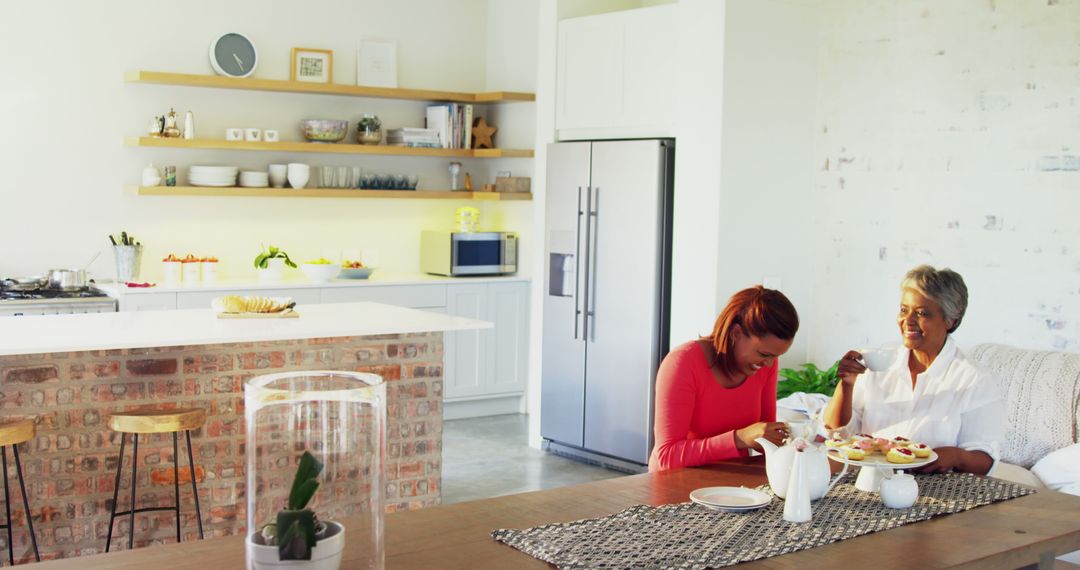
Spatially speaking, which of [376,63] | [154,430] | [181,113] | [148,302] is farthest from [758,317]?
[376,63]

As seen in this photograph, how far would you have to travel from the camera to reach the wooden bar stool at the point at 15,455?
11.8ft

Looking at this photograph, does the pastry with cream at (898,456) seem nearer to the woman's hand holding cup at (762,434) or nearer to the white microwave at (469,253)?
the woman's hand holding cup at (762,434)

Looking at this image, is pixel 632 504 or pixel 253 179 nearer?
pixel 632 504

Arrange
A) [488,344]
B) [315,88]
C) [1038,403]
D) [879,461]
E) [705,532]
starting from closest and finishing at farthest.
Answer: [705,532] → [879,461] → [1038,403] → [315,88] → [488,344]

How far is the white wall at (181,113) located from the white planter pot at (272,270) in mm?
295

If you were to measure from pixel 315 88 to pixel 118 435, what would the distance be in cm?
334

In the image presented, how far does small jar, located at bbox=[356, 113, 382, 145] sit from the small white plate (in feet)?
16.2

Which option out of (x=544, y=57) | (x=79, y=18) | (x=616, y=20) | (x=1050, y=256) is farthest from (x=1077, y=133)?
(x=79, y=18)

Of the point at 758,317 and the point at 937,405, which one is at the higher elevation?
the point at 758,317

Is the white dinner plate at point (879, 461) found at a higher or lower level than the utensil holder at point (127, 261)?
lower

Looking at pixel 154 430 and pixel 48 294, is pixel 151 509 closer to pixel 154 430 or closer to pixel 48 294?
pixel 154 430

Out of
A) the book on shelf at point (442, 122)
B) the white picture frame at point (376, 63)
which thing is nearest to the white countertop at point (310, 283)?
the book on shelf at point (442, 122)

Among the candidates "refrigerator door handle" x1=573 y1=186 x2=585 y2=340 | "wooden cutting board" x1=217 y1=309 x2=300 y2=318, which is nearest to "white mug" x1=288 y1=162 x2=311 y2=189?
"refrigerator door handle" x1=573 y1=186 x2=585 y2=340

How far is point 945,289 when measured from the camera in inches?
124
